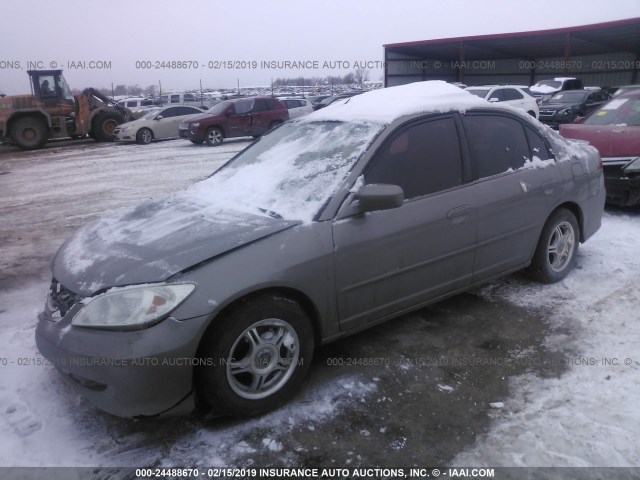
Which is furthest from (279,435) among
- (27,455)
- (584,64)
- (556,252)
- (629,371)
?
(584,64)

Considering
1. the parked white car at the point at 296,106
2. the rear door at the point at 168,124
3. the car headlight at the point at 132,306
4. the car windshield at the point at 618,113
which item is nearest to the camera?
the car headlight at the point at 132,306

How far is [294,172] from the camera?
3.42 metres

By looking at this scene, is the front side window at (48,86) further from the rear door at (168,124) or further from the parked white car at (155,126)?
the rear door at (168,124)

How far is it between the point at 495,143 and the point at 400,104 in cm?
85

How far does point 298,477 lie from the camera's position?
7.71 ft

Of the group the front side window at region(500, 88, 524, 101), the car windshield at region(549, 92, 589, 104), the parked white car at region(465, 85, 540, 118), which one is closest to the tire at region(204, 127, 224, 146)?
the parked white car at region(465, 85, 540, 118)

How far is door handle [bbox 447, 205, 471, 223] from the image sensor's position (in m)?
3.43

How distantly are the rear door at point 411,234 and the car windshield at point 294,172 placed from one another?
0.66 ft

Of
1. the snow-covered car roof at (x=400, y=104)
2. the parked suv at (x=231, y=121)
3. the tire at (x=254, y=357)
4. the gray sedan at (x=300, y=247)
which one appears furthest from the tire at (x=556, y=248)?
the parked suv at (x=231, y=121)

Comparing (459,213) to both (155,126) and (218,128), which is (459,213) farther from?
(155,126)

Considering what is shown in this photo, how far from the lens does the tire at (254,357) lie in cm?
255

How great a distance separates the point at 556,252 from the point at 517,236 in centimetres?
71

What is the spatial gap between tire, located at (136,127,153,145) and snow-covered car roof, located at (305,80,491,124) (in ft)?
52.5

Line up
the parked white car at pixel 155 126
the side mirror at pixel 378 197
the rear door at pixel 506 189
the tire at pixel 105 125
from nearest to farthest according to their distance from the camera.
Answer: the side mirror at pixel 378 197, the rear door at pixel 506 189, the parked white car at pixel 155 126, the tire at pixel 105 125
